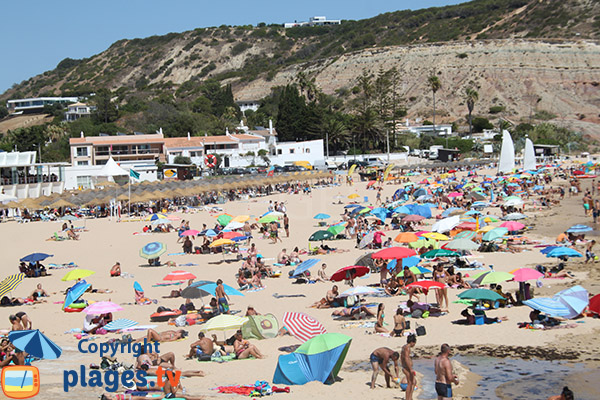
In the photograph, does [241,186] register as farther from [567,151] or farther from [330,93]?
[330,93]

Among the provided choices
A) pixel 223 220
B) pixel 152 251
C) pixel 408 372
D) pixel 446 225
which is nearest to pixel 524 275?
pixel 408 372

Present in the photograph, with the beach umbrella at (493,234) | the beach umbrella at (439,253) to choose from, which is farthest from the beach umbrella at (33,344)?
the beach umbrella at (493,234)

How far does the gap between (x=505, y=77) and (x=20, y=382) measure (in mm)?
103641

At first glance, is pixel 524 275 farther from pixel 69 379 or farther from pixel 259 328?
pixel 69 379

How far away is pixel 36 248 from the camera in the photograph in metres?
24.2

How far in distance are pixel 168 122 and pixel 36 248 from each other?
221 feet

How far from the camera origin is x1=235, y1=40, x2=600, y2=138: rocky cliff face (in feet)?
315

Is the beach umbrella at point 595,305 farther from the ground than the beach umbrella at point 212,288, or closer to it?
closer to it

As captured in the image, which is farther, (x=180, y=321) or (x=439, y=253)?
(x=439, y=253)

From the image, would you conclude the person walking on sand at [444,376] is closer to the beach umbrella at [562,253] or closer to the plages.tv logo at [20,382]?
the plages.tv logo at [20,382]

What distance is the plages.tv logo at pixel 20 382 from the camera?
27.7 feet

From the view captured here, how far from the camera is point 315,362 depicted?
29.2ft

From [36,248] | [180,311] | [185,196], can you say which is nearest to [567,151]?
[185,196]

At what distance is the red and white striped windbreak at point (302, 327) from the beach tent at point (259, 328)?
35.9 inches
